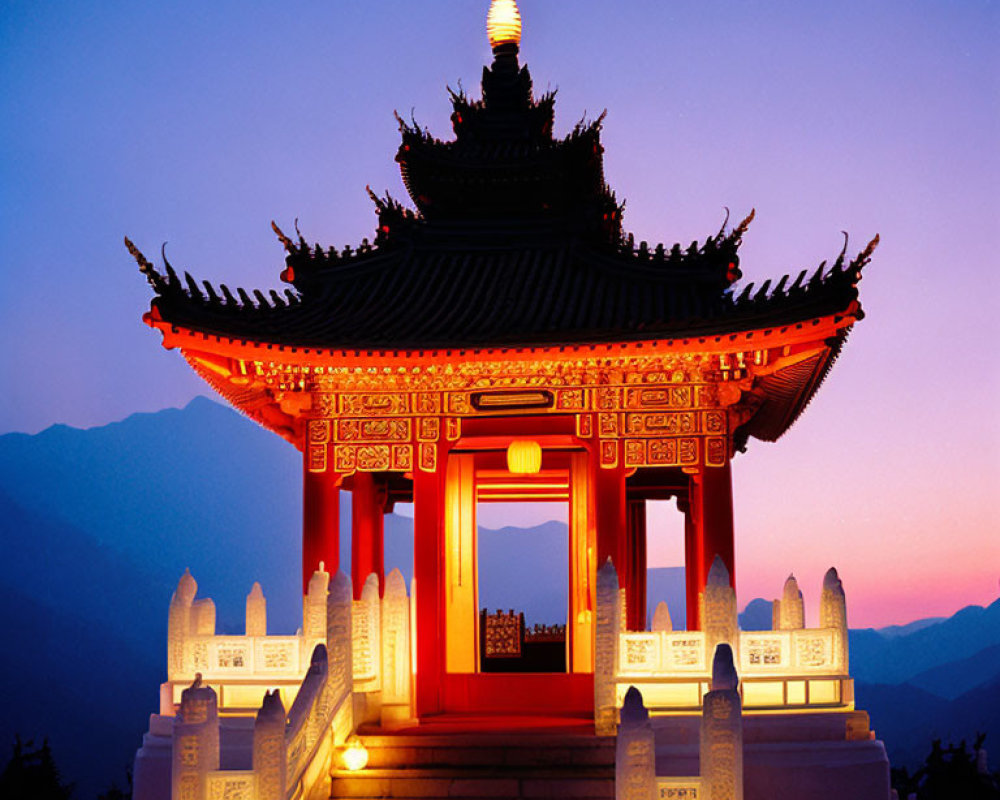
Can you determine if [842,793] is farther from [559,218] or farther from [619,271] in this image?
[559,218]

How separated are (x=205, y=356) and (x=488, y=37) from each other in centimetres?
674

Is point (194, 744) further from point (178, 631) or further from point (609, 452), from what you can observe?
point (609, 452)

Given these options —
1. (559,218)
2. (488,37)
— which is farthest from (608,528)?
(488,37)

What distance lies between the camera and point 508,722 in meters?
12.4

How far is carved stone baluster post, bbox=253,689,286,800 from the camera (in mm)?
9383

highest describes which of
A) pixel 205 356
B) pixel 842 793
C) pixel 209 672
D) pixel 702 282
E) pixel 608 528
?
pixel 702 282

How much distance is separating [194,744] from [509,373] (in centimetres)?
565

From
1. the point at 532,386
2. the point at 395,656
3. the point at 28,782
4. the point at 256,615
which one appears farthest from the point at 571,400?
the point at 28,782

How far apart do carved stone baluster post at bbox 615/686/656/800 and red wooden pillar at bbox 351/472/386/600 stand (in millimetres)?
6558

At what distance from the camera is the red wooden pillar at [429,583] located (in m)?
13.1

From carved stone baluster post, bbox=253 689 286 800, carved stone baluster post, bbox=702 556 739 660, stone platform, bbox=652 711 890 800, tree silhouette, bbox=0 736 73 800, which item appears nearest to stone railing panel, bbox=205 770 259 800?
carved stone baluster post, bbox=253 689 286 800

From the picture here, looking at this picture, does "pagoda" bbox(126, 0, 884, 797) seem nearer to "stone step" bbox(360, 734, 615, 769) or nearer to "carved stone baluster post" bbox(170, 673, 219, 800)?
"stone step" bbox(360, 734, 615, 769)

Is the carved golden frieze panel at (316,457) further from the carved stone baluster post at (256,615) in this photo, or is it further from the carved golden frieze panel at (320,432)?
the carved stone baluster post at (256,615)

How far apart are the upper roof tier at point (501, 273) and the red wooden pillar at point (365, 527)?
9.00 feet
